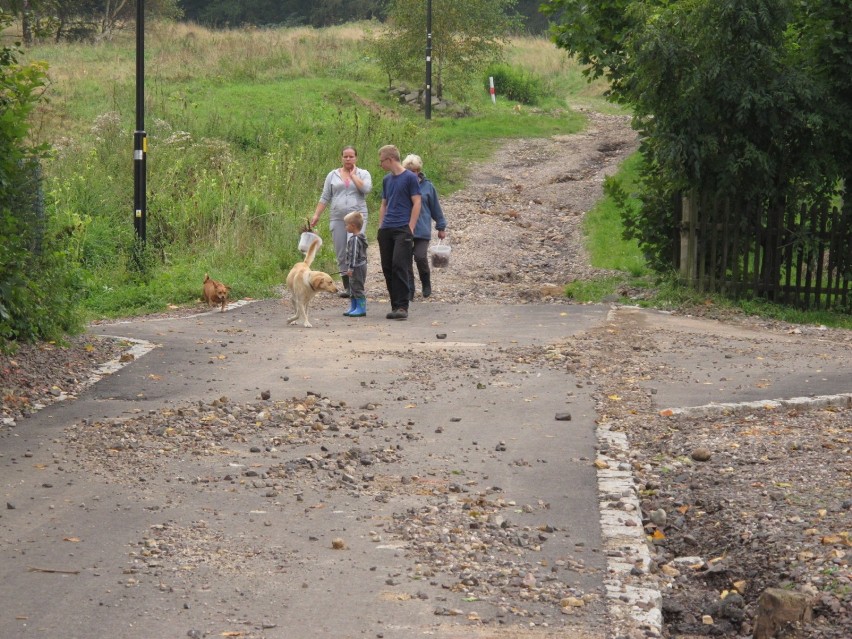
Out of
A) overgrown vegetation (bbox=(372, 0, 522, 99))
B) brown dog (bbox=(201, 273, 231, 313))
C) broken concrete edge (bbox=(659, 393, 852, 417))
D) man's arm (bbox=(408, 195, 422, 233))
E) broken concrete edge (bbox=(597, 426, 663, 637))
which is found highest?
overgrown vegetation (bbox=(372, 0, 522, 99))

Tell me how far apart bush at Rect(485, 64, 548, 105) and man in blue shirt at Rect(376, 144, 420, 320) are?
30.7 m

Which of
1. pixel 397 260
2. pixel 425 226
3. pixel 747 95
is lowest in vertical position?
pixel 397 260

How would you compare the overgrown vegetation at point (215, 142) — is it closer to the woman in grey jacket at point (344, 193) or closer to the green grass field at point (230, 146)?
the green grass field at point (230, 146)

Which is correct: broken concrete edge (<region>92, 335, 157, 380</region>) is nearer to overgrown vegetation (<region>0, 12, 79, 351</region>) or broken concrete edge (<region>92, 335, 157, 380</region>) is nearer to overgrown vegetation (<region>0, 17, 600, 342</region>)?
overgrown vegetation (<region>0, 12, 79, 351</region>)

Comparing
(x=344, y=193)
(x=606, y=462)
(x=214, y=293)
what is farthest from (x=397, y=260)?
(x=606, y=462)

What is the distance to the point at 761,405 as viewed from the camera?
980 cm

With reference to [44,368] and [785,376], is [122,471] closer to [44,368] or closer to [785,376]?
[44,368]

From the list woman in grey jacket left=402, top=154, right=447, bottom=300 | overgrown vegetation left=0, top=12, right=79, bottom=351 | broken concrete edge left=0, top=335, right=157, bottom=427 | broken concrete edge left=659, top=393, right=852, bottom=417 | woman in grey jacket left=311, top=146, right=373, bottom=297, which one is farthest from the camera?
woman in grey jacket left=402, top=154, right=447, bottom=300

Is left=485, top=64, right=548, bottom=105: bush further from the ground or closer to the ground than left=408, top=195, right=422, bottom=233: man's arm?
further from the ground

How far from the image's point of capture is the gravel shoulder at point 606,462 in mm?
5887

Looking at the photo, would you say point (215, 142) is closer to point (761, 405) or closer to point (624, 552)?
point (761, 405)

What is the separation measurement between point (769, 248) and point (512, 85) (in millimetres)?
29825

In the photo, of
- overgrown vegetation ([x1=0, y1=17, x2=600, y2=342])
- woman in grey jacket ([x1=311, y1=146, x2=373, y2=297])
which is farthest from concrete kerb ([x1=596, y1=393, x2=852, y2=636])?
woman in grey jacket ([x1=311, y1=146, x2=373, y2=297])

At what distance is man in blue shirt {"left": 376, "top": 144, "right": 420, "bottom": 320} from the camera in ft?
47.5
